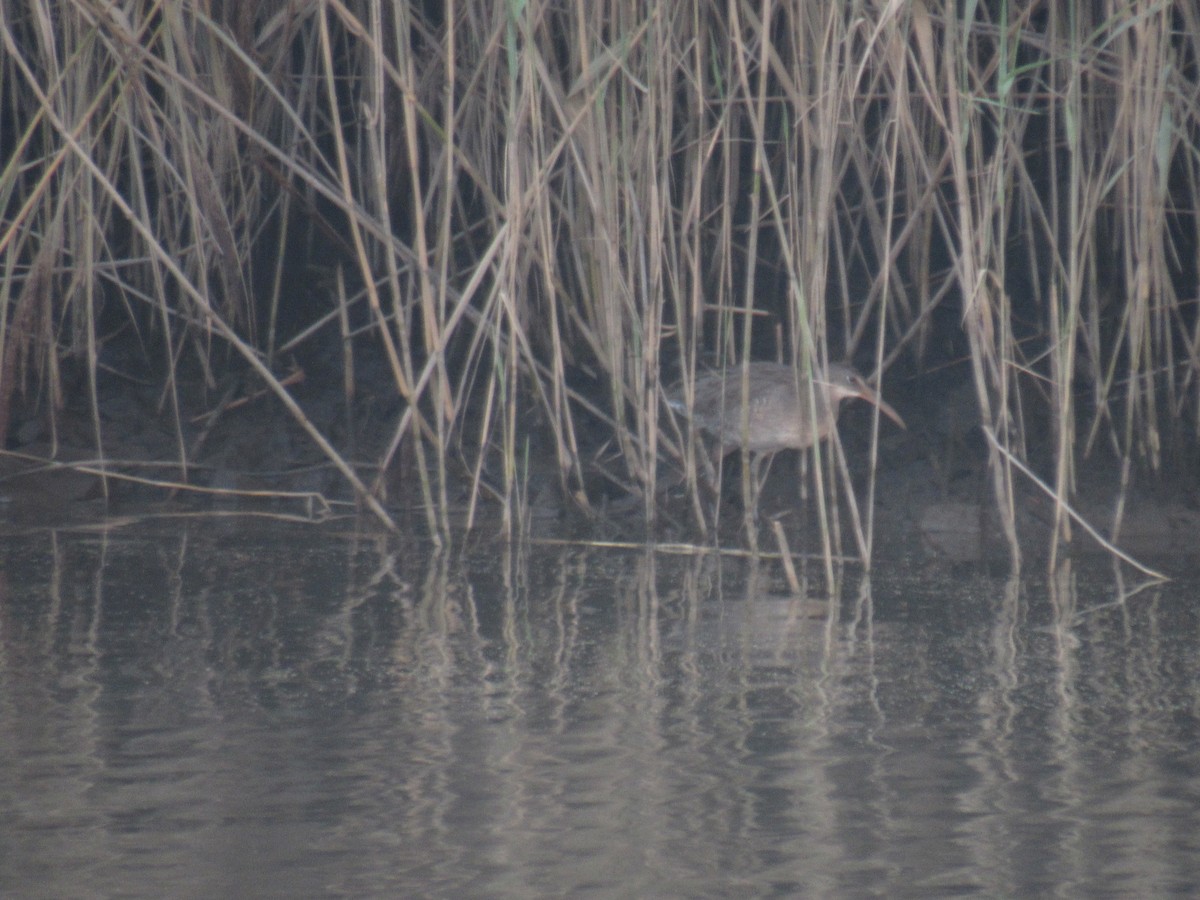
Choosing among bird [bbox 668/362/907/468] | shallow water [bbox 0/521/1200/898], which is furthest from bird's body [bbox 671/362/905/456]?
shallow water [bbox 0/521/1200/898]

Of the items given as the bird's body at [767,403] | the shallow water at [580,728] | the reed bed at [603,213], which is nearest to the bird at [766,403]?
the bird's body at [767,403]

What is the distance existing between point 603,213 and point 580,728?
139 cm

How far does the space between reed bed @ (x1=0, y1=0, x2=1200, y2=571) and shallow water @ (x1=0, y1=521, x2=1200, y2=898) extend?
1.08 feet

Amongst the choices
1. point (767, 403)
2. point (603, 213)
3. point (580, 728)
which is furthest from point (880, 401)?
point (580, 728)

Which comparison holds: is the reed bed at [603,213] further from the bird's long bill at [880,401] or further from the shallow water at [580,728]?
the shallow water at [580,728]

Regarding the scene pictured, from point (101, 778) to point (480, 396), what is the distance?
2.59 meters

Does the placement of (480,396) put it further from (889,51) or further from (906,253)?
(889,51)

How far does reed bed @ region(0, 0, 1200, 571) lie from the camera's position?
362cm

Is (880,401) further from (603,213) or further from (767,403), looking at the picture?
(603,213)

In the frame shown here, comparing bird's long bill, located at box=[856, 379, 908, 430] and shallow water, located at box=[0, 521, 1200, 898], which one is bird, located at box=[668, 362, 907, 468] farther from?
shallow water, located at box=[0, 521, 1200, 898]

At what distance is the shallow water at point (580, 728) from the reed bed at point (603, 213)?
0.33 m

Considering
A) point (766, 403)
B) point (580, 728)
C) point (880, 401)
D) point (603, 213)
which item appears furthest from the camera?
point (880, 401)

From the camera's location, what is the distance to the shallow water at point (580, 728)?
2.22 metres

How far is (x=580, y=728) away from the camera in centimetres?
276
